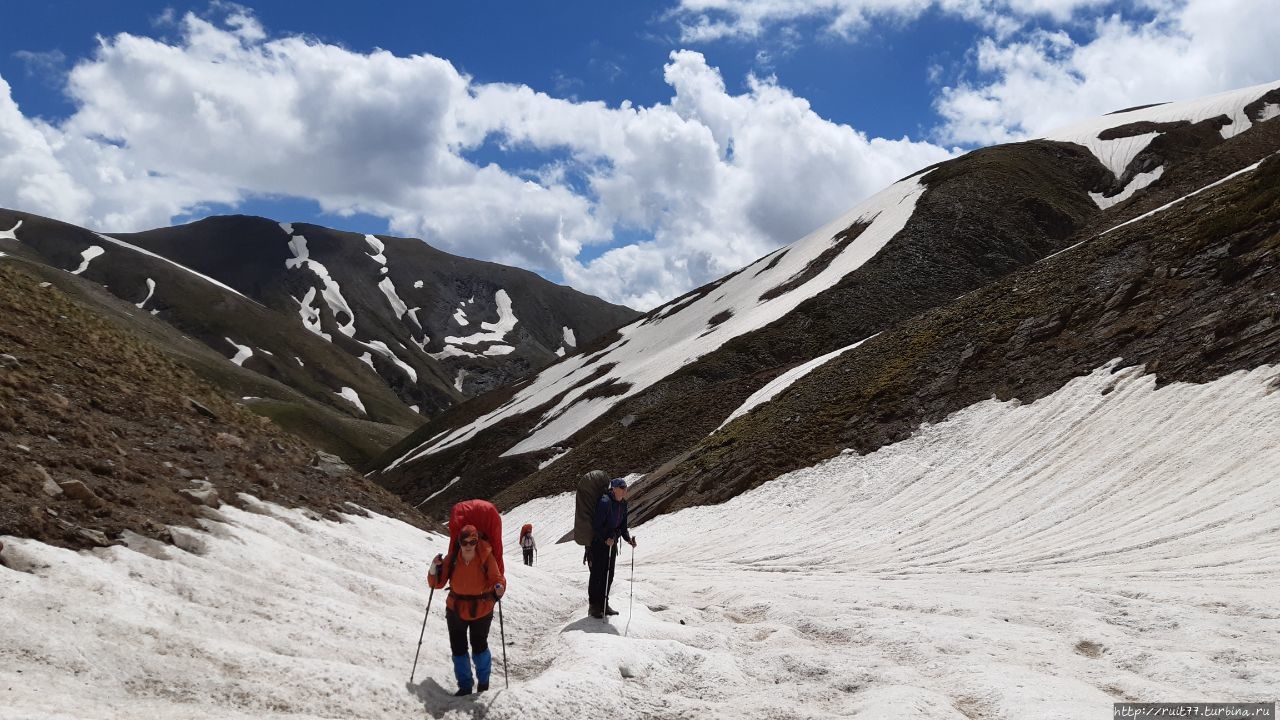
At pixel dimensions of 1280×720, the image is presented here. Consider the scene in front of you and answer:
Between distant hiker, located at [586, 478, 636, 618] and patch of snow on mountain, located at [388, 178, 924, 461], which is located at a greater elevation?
patch of snow on mountain, located at [388, 178, 924, 461]

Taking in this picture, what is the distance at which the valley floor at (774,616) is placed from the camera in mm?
8273

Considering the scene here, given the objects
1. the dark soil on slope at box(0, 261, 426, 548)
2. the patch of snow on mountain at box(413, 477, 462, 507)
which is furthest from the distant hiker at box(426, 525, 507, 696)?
the patch of snow on mountain at box(413, 477, 462, 507)

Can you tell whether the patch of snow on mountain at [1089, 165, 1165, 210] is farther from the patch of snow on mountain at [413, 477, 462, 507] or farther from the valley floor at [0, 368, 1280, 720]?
the patch of snow on mountain at [413, 477, 462, 507]

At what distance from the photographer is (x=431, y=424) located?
10525cm

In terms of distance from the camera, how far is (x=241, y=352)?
179875 millimetres

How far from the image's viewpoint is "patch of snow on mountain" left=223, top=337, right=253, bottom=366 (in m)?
177

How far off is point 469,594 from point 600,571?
A: 12.4 ft

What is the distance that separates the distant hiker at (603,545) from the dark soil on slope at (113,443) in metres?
6.11

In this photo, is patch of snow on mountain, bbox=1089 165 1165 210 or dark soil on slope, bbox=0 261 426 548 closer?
dark soil on slope, bbox=0 261 426 548

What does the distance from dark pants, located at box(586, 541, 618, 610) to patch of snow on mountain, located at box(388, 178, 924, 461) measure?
4797 cm

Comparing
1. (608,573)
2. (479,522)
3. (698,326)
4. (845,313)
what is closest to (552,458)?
(845,313)

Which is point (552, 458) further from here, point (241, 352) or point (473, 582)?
point (241, 352)

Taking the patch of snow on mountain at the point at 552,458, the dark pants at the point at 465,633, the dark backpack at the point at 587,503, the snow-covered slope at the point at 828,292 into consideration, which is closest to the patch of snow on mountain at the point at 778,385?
the snow-covered slope at the point at 828,292

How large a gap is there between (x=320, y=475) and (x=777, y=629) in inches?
479
